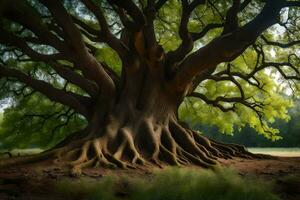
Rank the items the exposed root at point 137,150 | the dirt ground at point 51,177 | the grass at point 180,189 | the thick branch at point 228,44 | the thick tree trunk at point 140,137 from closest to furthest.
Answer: the grass at point 180,189 → the dirt ground at point 51,177 → the exposed root at point 137,150 → the thick branch at point 228,44 → the thick tree trunk at point 140,137

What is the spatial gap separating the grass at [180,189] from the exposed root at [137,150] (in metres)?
2.55

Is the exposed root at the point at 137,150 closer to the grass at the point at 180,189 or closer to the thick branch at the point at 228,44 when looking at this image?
the thick branch at the point at 228,44

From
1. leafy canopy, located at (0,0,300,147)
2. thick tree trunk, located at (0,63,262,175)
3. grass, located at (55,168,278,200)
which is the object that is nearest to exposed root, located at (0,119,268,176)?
thick tree trunk, located at (0,63,262,175)

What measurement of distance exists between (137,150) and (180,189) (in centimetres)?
633

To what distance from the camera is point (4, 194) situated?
7.03 m

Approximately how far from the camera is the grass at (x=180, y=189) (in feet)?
20.1

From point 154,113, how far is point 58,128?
8.28 meters

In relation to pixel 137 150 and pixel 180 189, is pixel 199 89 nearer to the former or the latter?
pixel 137 150

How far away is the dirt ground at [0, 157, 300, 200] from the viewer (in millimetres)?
7133

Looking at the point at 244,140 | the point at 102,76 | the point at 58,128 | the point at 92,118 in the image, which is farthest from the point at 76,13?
the point at 244,140

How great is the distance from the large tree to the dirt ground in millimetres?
551

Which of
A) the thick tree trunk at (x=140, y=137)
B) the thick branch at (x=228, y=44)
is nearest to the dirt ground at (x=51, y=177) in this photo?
the thick tree trunk at (x=140, y=137)

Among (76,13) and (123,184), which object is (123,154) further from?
A: (76,13)

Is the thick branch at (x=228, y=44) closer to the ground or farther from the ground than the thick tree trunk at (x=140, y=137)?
farther from the ground
